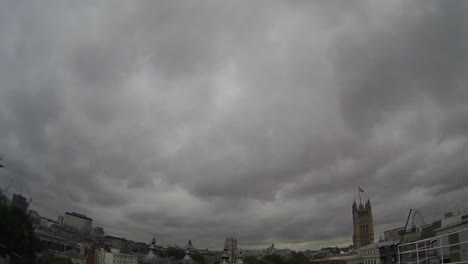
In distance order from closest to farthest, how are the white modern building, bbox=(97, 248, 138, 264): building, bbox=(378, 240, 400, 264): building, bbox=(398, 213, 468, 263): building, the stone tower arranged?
bbox=(378, 240, 400, 264): building
bbox=(398, 213, 468, 263): building
bbox=(97, 248, 138, 264): building
the white modern building
the stone tower

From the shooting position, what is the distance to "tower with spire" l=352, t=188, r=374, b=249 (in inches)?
6919

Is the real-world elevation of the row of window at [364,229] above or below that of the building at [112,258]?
above

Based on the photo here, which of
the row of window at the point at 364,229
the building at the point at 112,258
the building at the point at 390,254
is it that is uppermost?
the row of window at the point at 364,229

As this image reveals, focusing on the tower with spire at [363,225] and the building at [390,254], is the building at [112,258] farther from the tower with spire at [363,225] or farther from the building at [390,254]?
the tower with spire at [363,225]

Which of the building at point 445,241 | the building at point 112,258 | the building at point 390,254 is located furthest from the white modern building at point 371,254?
the building at point 390,254

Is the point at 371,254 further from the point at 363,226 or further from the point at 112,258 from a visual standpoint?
the point at 112,258

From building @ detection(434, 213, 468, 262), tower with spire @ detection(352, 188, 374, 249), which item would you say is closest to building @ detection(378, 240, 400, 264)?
building @ detection(434, 213, 468, 262)

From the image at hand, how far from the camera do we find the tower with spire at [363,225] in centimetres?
17575

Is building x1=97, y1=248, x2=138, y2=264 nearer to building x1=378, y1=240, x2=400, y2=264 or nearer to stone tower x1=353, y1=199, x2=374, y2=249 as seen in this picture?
building x1=378, y1=240, x2=400, y2=264

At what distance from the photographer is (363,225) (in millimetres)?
178875

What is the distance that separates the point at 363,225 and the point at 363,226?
0.50 meters

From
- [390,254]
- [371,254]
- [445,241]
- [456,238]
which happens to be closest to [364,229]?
[371,254]

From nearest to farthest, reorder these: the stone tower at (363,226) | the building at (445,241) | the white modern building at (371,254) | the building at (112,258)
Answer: the building at (445,241) < the building at (112,258) < the white modern building at (371,254) < the stone tower at (363,226)

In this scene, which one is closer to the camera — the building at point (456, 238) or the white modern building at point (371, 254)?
the building at point (456, 238)
